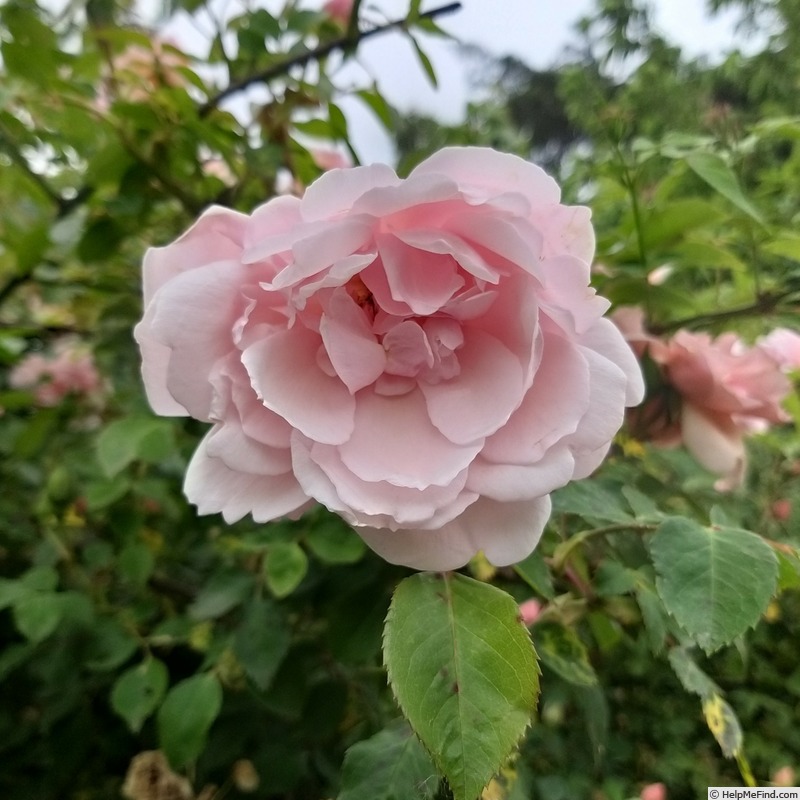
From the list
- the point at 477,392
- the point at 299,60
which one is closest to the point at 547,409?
the point at 477,392

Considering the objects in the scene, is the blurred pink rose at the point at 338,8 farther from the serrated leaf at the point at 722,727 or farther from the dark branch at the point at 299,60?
the serrated leaf at the point at 722,727

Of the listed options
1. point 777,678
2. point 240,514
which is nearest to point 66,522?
point 240,514

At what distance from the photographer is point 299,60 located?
0.56 metres

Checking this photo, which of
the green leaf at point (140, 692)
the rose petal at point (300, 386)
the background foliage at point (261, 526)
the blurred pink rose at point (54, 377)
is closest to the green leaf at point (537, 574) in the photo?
the background foliage at point (261, 526)

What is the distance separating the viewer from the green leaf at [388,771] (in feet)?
0.96

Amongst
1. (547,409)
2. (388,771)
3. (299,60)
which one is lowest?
(388,771)

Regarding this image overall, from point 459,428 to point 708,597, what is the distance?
4.7 inches

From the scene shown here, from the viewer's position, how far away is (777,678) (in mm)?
1042

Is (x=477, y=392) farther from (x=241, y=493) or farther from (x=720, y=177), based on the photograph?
(x=720, y=177)

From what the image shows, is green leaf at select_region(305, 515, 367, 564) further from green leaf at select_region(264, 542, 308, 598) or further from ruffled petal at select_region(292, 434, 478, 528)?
ruffled petal at select_region(292, 434, 478, 528)

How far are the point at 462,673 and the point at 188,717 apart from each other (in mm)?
274

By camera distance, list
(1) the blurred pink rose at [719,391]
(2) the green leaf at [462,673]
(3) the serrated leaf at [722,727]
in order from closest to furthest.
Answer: (2) the green leaf at [462,673]
(3) the serrated leaf at [722,727]
(1) the blurred pink rose at [719,391]

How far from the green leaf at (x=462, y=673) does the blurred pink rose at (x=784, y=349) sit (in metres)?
0.30

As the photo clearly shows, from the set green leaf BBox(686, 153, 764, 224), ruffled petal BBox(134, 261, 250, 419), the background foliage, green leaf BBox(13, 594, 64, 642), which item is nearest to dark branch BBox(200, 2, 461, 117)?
the background foliage
